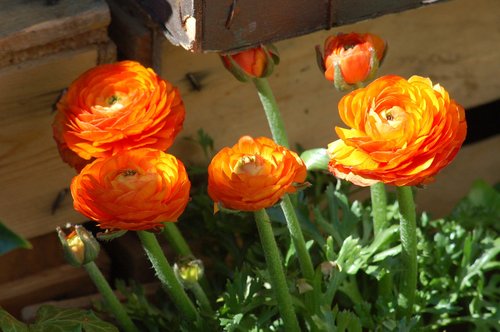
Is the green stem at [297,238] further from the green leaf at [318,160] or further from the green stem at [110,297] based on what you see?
the green stem at [110,297]

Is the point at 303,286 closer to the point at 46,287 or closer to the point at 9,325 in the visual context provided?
the point at 9,325

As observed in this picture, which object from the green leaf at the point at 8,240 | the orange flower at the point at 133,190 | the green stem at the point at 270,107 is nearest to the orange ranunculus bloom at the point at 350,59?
the green stem at the point at 270,107

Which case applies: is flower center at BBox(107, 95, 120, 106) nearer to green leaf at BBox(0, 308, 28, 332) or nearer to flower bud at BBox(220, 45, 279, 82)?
flower bud at BBox(220, 45, 279, 82)

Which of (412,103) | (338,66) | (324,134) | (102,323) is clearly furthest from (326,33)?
(102,323)

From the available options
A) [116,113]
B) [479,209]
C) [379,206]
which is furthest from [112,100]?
[479,209]

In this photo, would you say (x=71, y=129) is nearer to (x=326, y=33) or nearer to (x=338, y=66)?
(x=338, y=66)
